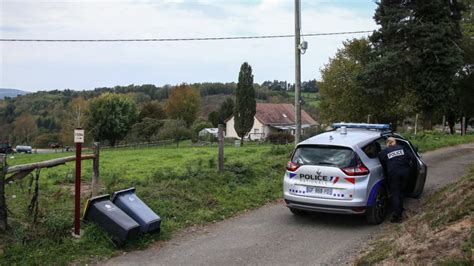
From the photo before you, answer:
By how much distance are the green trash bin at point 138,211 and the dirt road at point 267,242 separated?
357 millimetres

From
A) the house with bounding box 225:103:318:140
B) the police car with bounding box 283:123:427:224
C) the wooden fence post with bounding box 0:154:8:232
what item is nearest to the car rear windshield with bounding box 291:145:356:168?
the police car with bounding box 283:123:427:224

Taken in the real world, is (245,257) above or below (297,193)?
below

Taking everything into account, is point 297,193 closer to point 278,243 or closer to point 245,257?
point 278,243

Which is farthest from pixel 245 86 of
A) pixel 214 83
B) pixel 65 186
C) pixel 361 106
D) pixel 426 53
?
pixel 214 83

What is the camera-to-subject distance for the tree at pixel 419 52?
28.8m

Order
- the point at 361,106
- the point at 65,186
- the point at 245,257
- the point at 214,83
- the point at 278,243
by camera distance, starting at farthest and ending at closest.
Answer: the point at 214,83 → the point at 361,106 → the point at 65,186 → the point at 278,243 → the point at 245,257

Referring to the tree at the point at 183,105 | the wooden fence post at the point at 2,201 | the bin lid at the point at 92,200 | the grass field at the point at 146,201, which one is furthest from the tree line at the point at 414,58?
the tree at the point at 183,105

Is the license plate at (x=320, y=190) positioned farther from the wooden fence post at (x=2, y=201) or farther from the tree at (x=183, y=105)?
the tree at (x=183, y=105)

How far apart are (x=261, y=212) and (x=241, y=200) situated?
776mm

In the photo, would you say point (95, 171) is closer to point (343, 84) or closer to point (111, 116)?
point (343, 84)

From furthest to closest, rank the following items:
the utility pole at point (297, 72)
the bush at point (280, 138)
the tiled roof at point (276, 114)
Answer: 1. the tiled roof at point (276, 114)
2. the bush at point (280, 138)
3. the utility pole at point (297, 72)

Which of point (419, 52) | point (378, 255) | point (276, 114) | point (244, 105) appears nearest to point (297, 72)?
point (378, 255)

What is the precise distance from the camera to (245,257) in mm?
6742

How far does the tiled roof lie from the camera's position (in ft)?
285
